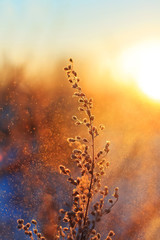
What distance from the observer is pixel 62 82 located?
4.43 metres

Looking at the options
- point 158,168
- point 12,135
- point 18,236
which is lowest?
point 18,236

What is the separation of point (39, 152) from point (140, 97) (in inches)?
79.8

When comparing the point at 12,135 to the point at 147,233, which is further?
the point at 12,135

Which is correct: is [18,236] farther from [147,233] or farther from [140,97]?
[140,97]

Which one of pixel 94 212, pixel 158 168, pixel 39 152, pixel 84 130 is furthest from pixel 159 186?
pixel 94 212

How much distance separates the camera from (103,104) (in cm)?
434

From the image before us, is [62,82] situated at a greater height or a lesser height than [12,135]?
greater

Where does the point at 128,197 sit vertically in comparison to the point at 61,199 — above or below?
above

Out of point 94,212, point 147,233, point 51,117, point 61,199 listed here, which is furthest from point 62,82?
point 94,212

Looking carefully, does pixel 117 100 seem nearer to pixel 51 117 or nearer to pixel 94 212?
pixel 51 117

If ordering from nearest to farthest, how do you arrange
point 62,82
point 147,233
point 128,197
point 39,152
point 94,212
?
1. point 94,212
2. point 147,233
3. point 128,197
4. point 39,152
5. point 62,82

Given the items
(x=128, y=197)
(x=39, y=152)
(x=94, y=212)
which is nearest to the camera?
(x=94, y=212)

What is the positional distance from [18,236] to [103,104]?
8.31 feet

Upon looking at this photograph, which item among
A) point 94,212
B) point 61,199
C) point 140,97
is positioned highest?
point 140,97
